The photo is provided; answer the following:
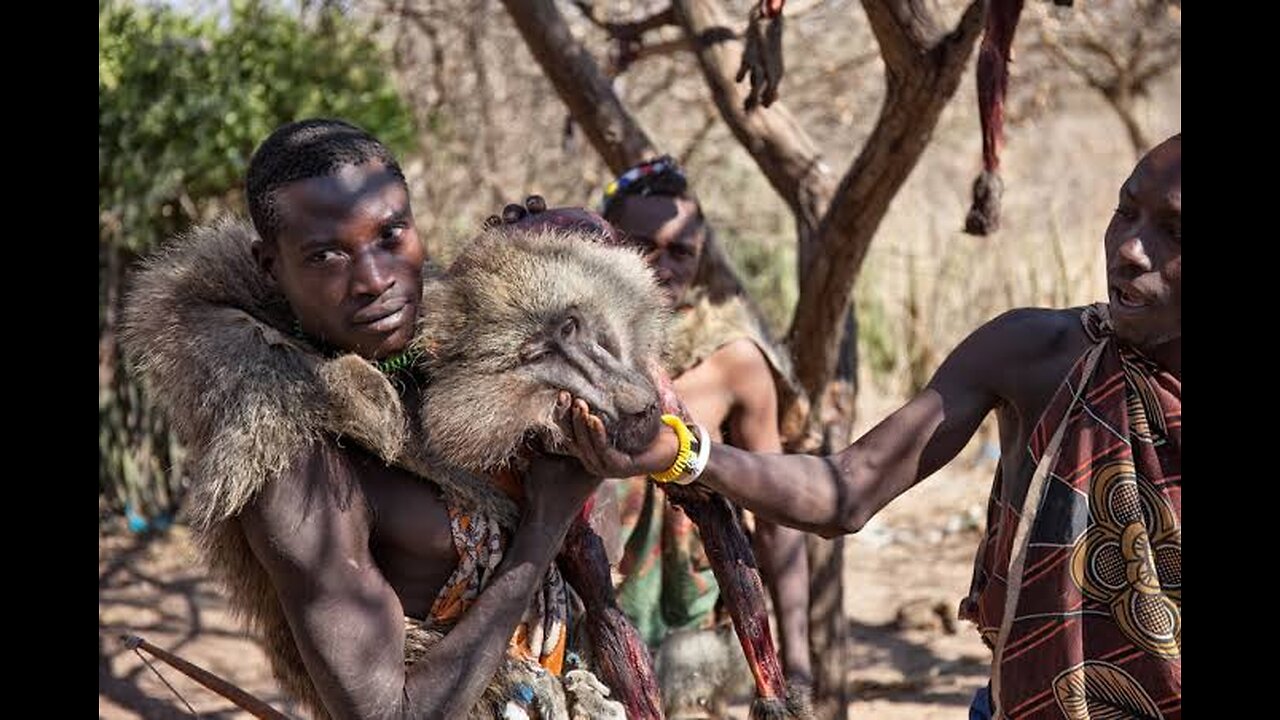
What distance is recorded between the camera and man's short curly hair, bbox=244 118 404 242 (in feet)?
6.84

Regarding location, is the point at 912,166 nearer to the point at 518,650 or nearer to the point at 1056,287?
the point at 518,650

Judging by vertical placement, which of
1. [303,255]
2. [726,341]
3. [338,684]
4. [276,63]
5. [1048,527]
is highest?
[276,63]

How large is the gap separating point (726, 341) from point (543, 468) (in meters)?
1.50

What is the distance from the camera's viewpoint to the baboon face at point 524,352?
6.53 feet

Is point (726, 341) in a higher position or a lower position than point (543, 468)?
higher

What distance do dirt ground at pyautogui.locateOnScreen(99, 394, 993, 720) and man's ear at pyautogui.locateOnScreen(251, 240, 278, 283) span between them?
303cm

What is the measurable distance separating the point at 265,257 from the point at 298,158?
171mm

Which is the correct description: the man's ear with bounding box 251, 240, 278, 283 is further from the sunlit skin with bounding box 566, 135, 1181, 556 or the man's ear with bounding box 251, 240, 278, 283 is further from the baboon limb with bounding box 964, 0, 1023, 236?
the baboon limb with bounding box 964, 0, 1023, 236

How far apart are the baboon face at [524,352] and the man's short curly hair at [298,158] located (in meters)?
0.23

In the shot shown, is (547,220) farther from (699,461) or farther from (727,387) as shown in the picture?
(727,387)

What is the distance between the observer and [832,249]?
4.03 m

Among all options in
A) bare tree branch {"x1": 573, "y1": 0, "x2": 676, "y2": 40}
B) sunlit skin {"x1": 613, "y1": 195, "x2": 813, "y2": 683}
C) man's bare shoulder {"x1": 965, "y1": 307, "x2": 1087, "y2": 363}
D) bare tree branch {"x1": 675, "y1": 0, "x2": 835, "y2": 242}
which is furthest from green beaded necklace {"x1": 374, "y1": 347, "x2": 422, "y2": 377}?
bare tree branch {"x1": 573, "y1": 0, "x2": 676, "y2": 40}

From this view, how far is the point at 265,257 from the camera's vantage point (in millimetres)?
2160

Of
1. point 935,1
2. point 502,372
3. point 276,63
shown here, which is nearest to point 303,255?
point 502,372
